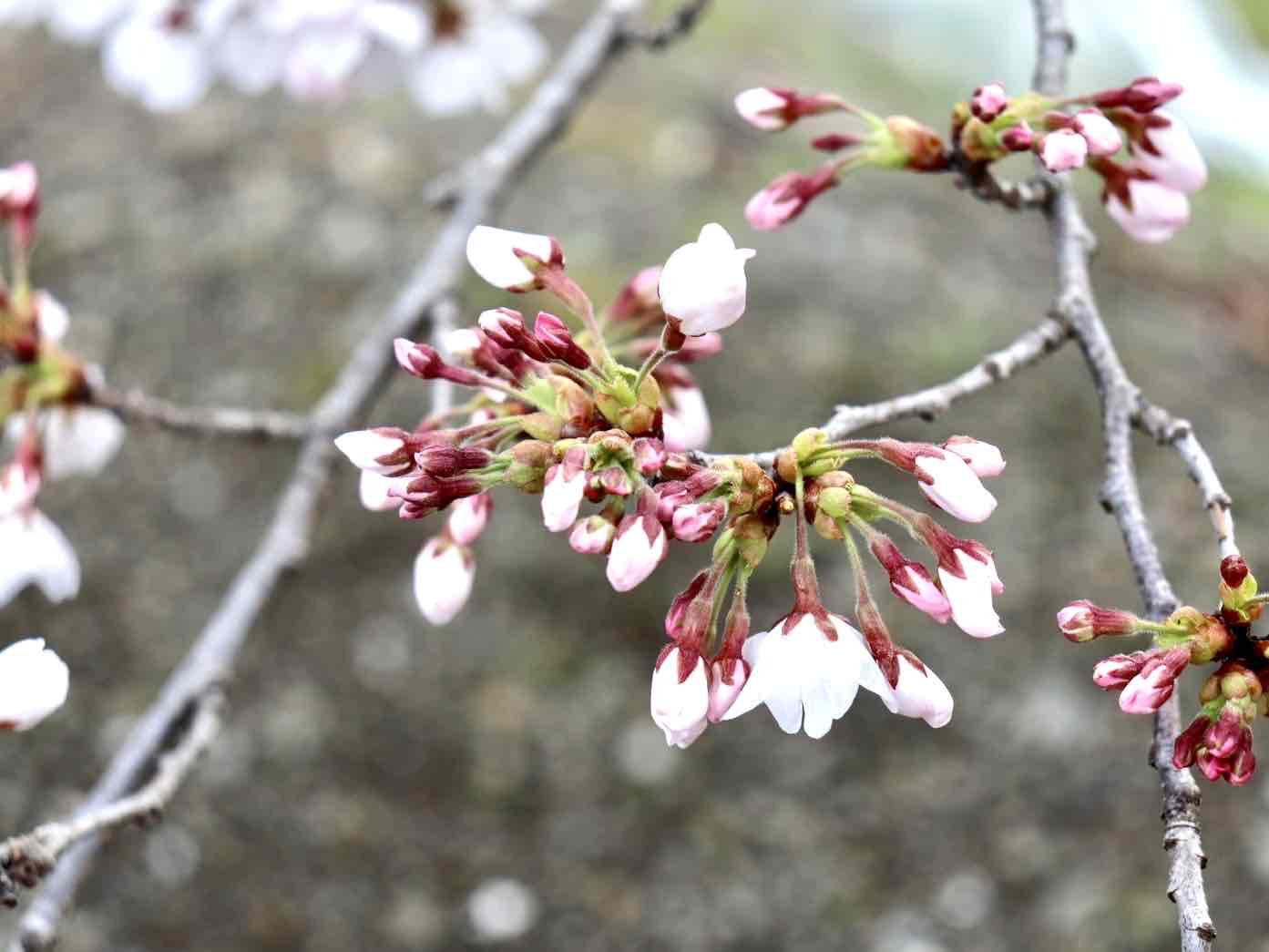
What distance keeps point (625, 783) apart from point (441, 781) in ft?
0.84

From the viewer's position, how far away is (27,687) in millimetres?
726

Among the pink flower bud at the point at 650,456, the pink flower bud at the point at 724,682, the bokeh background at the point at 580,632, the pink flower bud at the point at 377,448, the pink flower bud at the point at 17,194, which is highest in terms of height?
the pink flower bud at the point at 650,456

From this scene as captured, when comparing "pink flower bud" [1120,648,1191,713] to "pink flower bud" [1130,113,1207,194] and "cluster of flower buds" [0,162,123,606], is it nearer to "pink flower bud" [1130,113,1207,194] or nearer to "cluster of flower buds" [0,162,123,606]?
"pink flower bud" [1130,113,1207,194]

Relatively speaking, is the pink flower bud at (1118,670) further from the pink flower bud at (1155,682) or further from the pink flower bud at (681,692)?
the pink flower bud at (681,692)

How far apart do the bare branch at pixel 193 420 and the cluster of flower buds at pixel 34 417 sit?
17 mm

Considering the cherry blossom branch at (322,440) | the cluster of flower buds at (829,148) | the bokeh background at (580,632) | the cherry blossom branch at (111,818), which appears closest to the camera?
the cherry blossom branch at (111,818)

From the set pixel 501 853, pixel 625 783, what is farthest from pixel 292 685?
pixel 625 783

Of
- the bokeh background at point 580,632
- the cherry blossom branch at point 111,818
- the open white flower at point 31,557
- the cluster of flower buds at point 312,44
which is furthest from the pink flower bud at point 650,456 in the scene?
the bokeh background at point 580,632

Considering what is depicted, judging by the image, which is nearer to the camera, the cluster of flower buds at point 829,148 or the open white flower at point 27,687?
the open white flower at point 27,687

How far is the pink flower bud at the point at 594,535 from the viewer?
63cm

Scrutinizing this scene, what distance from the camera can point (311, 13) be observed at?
4.15ft

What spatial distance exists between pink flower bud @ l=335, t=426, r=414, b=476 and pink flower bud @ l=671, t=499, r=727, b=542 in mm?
162

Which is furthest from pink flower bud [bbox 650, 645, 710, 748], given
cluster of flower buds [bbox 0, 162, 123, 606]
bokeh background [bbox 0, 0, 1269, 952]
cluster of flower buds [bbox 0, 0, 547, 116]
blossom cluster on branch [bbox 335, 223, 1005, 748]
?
bokeh background [bbox 0, 0, 1269, 952]

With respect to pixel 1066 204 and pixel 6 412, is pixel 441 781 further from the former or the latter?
pixel 1066 204
